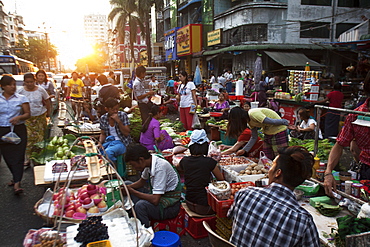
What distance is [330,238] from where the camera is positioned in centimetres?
251

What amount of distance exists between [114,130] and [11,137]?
65.8 inches

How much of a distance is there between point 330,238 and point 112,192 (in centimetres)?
239

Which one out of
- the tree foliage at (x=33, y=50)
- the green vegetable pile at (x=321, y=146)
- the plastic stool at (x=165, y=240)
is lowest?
the plastic stool at (x=165, y=240)

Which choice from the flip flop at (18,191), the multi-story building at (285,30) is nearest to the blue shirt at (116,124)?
the flip flop at (18,191)

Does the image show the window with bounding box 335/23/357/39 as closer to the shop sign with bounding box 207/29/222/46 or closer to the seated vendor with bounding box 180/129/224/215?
the shop sign with bounding box 207/29/222/46

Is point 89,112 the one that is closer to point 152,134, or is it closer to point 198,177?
point 152,134

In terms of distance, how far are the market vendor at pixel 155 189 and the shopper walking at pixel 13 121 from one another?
2.66m

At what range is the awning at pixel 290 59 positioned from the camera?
58.1 feet

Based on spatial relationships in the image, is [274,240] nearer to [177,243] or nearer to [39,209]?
[177,243]

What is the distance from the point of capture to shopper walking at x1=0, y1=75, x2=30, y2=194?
15.6 ft

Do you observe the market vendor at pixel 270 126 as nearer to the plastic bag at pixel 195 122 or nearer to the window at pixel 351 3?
the plastic bag at pixel 195 122

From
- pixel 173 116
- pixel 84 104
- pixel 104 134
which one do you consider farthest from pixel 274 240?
pixel 173 116

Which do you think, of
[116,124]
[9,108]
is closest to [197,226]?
[116,124]

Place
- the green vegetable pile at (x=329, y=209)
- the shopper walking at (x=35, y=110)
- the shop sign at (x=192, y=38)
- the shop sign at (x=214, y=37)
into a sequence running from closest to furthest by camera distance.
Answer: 1. the green vegetable pile at (x=329, y=209)
2. the shopper walking at (x=35, y=110)
3. the shop sign at (x=214, y=37)
4. the shop sign at (x=192, y=38)
